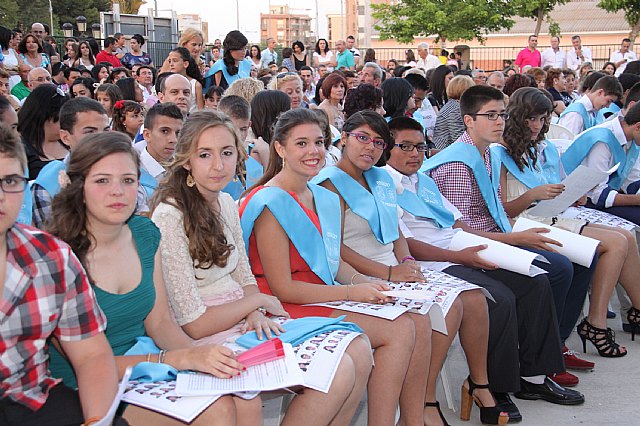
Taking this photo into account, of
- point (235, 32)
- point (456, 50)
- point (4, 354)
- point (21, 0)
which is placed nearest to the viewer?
point (4, 354)

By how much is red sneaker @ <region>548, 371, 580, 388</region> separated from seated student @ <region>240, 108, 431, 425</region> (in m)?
1.36

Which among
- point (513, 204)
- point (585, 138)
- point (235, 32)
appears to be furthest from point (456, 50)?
point (513, 204)

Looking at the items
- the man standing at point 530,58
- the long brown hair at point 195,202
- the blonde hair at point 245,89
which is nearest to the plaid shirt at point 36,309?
the long brown hair at point 195,202

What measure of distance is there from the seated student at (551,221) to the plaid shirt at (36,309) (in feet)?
11.6

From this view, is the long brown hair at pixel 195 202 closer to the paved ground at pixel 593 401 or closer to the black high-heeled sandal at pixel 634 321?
the paved ground at pixel 593 401

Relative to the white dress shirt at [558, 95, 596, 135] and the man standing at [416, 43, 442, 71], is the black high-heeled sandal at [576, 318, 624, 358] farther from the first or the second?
the man standing at [416, 43, 442, 71]

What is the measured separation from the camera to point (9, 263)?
238 cm

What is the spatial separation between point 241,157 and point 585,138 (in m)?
3.63

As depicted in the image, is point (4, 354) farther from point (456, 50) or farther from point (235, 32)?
point (456, 50)

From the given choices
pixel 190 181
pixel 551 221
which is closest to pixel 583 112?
pixel 551 221

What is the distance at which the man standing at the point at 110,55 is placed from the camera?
1308cm

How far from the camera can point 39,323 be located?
241 cm

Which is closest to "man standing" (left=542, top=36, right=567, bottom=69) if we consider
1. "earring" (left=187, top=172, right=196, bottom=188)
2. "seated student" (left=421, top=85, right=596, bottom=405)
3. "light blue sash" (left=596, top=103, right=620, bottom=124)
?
"light blue sash" (left=596, top=103, right=620, bottom=124)

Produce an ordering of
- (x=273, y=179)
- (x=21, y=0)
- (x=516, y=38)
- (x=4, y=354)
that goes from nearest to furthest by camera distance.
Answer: (x=4, y=354) < (x=273, y=179) < (x=21, y=0) < (x=516, y=38)
